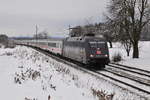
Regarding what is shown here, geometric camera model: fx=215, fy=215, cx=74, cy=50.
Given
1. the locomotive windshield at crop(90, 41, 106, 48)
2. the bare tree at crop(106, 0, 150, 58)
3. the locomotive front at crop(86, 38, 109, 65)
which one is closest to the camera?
the locomotive front at crop(86, 38, 109, 65)

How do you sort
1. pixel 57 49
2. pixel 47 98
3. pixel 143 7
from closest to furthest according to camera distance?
pixel 47 98 < pixel 143 7 < pixel 57 49

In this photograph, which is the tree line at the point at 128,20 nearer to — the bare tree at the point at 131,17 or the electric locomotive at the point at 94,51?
the bare tree at the point at 131,17

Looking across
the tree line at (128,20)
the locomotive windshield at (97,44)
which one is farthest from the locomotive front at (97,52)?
the tree line at (128,20)

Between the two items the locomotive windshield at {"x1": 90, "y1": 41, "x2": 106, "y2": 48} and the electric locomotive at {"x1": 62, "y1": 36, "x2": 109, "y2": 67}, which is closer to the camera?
the electric locomotive at {"x1": 62, "y1": 36, "x2": 109, "y2": 67}

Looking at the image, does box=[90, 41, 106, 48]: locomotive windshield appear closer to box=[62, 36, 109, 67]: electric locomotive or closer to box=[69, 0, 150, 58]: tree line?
box=[62, 36, 109, 67]: electric locomotive

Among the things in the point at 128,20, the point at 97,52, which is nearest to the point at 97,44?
the point at 97,52

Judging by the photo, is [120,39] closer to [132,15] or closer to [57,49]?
[132,15]

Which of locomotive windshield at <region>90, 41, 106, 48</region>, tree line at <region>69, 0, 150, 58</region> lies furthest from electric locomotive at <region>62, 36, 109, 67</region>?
tree line at <region>69, 0, 150, 58</region>

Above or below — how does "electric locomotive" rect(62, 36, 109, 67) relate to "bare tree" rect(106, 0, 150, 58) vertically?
below

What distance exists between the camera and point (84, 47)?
18828 mm

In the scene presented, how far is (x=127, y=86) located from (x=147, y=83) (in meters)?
1.37

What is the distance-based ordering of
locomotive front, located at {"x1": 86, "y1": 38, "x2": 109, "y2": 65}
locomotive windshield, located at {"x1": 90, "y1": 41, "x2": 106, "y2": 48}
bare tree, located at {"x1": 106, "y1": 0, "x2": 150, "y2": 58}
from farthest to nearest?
1. bare tree, located at {"x1": 106, "y1": 0, "x2": 150, "y2": 58}
2. locomotive windshield, located at {"x1": 90, "y1": 41, "x2": 106, "y2": 48}
3. locomotive front, located at {"x1": 86, "y1": 38, "x2": 109, "y2": 65}

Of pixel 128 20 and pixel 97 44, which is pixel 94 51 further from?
pixel 128 20

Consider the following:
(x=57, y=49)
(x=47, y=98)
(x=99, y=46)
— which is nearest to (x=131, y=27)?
(x=99, y=46)
